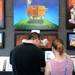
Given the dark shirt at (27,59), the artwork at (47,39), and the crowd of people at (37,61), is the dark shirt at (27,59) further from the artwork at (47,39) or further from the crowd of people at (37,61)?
the artwork at (47,39)

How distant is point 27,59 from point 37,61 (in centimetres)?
12

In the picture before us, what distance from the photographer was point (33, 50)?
3082 mm

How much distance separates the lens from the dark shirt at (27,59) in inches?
120

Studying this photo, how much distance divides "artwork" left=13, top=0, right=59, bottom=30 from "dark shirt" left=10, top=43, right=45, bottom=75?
155cm

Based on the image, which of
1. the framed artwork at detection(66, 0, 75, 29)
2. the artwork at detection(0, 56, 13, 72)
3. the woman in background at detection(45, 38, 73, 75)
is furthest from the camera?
the framed artwork at detection(66, 0, 75, 29)

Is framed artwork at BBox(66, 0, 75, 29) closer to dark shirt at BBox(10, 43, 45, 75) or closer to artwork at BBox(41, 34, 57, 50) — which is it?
artwork at BBox(41, 34, 57, 50)

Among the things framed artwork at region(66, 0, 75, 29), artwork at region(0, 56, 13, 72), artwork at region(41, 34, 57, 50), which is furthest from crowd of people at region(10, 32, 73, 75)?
framed artwork at region(66, 0, 75, 29)

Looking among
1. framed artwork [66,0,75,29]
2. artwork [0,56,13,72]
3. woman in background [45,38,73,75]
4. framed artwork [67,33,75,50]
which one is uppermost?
framed artwork [66,0,75,29]

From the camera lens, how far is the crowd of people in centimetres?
298

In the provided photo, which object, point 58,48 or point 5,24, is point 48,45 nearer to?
point 5,24

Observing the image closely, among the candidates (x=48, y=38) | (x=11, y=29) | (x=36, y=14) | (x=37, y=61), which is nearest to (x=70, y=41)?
(x=48, y=38)

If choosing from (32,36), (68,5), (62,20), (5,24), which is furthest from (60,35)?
(32,36)

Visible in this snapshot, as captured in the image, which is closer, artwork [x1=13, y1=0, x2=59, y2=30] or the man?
the man

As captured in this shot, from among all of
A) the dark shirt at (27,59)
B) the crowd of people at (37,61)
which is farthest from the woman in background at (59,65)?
the dark shirt at (27,59)
